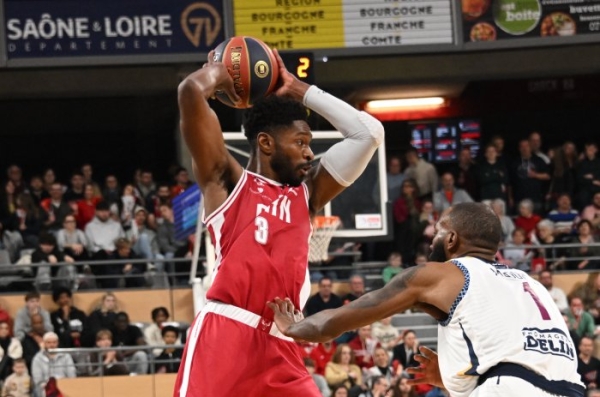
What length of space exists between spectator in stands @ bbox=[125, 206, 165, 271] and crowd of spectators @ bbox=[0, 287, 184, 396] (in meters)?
1.57

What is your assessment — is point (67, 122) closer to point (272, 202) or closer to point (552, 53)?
point (552, 53)

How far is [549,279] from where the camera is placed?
17406 mm

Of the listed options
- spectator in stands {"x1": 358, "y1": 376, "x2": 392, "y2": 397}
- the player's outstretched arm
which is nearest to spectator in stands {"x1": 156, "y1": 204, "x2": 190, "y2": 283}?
spectator in stands {"x1": 358, "y1": 376, "x2": 392, "y2": 397}

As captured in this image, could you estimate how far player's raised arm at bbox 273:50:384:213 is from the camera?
617cm

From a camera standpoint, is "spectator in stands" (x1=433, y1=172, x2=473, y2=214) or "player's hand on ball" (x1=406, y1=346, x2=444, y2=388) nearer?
"player's hand on ball" (x1=406, y1=346, x2=444, y2=388)

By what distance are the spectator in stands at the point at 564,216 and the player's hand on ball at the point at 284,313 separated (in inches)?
563

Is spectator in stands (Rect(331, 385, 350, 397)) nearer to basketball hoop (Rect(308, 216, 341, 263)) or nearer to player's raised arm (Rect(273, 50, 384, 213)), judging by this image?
basketball hoop (Rect(308, 216, 341, 263))

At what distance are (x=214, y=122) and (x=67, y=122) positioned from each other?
17927 mm

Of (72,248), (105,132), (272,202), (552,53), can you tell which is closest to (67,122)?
(105,132)

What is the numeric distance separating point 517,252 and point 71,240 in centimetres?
614

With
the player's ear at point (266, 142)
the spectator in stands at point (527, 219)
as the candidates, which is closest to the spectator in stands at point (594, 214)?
the spectator in stands at point (527, 219)

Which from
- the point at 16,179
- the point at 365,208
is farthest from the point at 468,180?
the point at 16,179

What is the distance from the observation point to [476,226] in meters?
5.43

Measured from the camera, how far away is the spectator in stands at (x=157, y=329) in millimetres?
16328
